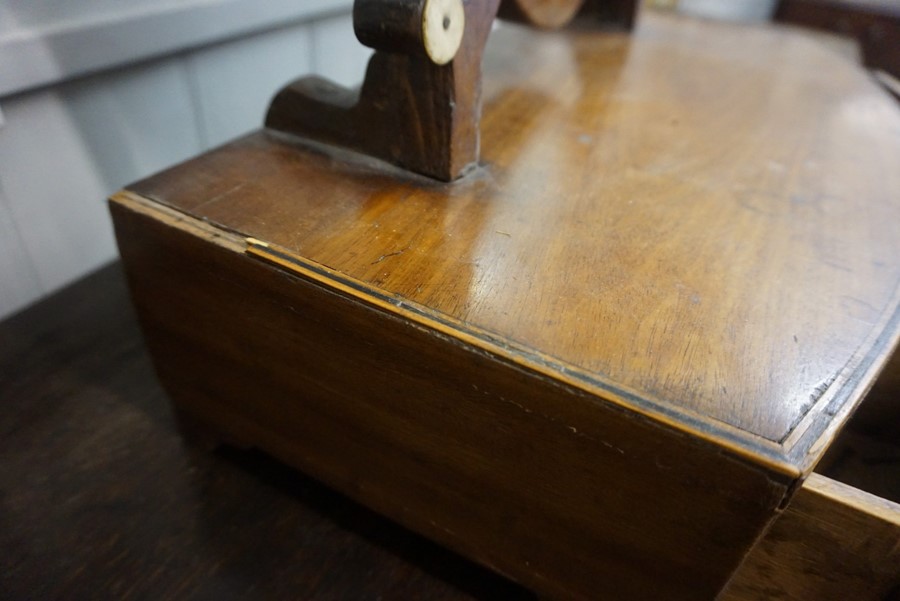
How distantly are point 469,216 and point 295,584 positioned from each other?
409 mm

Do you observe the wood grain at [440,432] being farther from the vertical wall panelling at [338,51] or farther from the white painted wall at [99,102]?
the vertical wall panelling at [338,51]

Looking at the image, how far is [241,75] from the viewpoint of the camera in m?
1.14

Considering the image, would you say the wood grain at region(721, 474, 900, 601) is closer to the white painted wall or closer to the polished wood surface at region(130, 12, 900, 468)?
the polished wood surface at region(130, 12, 900, 468)

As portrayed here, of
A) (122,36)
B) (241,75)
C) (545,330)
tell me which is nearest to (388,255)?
(545,330)

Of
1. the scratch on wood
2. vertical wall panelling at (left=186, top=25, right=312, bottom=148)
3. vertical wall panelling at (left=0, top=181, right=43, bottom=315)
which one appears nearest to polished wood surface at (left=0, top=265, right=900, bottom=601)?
vertical wall panelling at (left=0, top=181, right=43, bottom=315)

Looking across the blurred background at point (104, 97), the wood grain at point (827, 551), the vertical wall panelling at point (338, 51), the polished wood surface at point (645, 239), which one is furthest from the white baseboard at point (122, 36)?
the wood grain at point (827, 551)

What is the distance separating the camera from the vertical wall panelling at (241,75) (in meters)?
1.08

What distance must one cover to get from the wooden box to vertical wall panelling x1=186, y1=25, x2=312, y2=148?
43 centimetres

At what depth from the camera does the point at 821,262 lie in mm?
615

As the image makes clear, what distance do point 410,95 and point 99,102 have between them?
0.55 metres

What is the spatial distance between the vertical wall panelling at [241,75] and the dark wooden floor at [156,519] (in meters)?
0.52

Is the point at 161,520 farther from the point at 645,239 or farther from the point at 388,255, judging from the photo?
the point at 645,239

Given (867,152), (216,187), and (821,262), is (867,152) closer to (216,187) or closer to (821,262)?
(821,262)

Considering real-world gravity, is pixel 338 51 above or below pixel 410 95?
below
